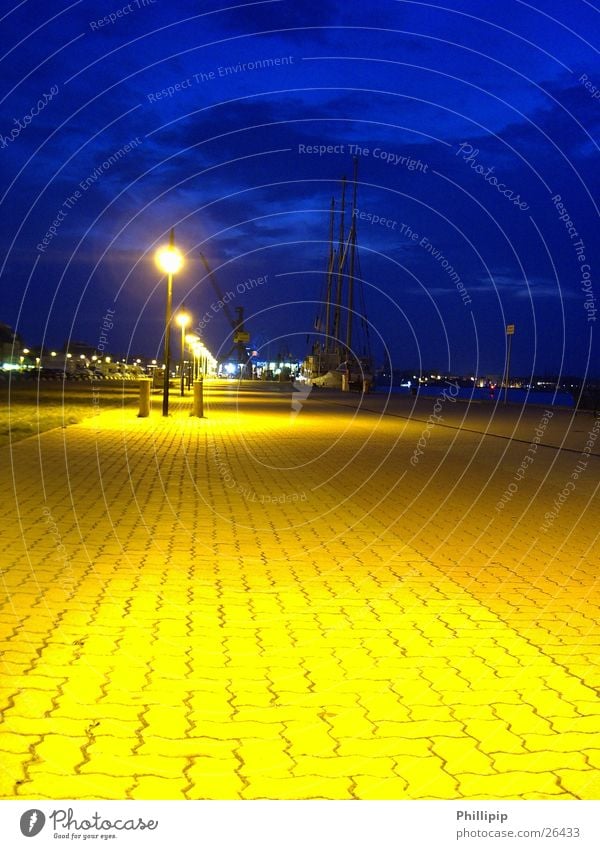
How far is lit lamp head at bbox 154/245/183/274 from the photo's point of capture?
29781 mm

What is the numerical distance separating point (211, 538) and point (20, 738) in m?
5.66

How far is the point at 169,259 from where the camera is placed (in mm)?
29812

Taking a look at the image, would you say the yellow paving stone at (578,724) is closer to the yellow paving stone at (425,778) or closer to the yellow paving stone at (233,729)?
the yellow paving stone at (425,778)

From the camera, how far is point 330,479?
607 inches

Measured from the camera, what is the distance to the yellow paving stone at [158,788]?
3.81m

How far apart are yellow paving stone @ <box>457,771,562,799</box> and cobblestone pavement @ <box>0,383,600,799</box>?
0.04 ft

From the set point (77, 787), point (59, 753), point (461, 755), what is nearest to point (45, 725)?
point (59, 753)

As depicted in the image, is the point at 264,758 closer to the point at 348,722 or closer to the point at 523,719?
the point at 348,722

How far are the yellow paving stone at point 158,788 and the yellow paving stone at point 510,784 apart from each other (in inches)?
44.1

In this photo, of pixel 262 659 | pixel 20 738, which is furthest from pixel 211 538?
pixel 20 738

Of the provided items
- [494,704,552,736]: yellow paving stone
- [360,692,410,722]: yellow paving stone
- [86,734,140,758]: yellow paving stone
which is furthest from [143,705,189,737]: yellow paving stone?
[494,704,552,736]: yellow paving stone

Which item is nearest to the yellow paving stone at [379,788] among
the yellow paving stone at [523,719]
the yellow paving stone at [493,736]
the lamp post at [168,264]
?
the yellow paving stone at [493,736]
